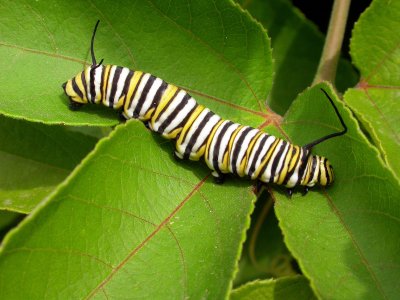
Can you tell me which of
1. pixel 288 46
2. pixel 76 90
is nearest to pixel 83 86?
pixel 76 90

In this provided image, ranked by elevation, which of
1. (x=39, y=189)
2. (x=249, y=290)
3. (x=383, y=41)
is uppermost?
(x=383, y=41)

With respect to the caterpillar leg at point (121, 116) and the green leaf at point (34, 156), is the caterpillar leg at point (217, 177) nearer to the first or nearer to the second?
the caterpillar leg at point (121, 116)

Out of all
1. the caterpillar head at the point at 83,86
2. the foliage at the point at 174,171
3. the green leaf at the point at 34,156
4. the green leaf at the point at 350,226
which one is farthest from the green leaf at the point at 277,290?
the green leaf at the point at 34,156

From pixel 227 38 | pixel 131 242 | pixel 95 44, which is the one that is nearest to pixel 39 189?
pixel 95 44

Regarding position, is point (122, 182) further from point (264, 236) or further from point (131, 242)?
point (264, 236)

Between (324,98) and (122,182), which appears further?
(324,98)

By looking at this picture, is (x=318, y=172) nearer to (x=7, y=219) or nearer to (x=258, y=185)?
(x=258, y=185)

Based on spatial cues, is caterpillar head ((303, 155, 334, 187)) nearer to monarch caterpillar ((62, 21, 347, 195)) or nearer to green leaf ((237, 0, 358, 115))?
monarch caterpillar ((62, 21, 347, 195))

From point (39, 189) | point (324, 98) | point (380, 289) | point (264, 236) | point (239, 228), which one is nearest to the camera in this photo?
point (380, 289)
